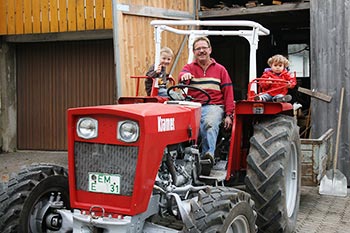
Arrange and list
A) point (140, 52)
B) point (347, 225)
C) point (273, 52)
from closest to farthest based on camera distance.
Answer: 1. point (347, 225)
2. point (140, 52)
3. point (273, 52)

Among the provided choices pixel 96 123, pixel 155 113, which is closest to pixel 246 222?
pixel 155 113

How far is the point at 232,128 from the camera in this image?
5.08 m

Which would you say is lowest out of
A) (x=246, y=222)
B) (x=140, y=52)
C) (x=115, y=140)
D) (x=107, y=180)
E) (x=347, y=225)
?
(x=347, y=225)

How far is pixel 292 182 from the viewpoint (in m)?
5.60

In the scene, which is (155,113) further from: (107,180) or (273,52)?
(273,52)

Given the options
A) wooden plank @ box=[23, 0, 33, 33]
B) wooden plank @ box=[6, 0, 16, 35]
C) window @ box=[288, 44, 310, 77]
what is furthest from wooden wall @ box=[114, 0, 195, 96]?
window @ box=[288, 44, 310, 77]

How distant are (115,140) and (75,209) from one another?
592 millimetres

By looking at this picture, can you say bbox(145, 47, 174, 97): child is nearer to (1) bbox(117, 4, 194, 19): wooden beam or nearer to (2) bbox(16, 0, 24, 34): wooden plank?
(1) bbox(117, 4, 194, 19): wooden beam

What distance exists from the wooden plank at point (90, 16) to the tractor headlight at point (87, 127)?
285 inches

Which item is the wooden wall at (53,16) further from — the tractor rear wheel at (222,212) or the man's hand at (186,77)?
the tractor rear wheel at (222,212)

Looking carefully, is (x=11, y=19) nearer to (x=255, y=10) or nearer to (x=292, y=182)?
(x=255, y=10)

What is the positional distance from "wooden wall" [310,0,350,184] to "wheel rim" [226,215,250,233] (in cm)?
452

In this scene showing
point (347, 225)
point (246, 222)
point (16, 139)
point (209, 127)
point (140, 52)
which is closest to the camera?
point (246, 222)

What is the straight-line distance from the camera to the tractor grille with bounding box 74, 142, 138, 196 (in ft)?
11.8
